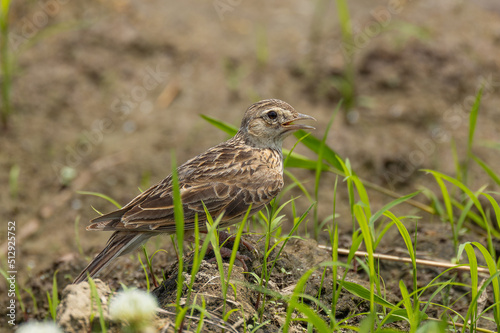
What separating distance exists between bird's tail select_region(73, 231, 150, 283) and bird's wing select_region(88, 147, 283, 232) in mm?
119

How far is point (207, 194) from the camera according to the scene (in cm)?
452

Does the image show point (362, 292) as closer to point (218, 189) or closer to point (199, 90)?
point (218, 189)

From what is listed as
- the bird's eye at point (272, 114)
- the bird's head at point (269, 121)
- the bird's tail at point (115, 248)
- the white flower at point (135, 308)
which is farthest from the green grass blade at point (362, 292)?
the bird's eye at point (272, 114)

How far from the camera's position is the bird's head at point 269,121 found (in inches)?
204

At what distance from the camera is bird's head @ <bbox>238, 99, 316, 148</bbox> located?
518 cm

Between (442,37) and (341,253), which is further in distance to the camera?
(442,37)

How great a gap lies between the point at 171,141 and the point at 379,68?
289cm

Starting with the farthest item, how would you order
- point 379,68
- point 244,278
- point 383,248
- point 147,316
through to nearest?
point 379,68
point 383,248
point 244,278
point 147,316

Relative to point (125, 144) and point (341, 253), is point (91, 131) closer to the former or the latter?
point (125, 144)

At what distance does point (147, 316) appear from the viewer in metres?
3.01

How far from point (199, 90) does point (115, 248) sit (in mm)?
4502

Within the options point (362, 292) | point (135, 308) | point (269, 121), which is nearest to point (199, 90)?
point (269, 121)

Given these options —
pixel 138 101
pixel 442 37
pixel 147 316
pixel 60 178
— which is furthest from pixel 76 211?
pixel 442 37

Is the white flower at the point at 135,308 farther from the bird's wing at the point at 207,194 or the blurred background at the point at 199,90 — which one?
the blurred background at the point at 199,90
